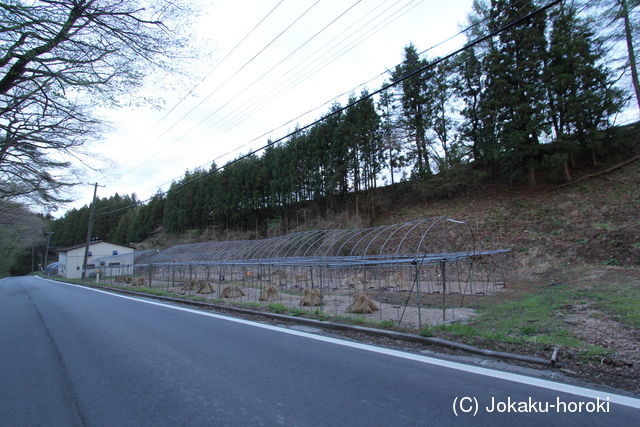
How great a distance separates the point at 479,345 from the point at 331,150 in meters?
21.6

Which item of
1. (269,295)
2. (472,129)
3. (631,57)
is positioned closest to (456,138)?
(472,129)

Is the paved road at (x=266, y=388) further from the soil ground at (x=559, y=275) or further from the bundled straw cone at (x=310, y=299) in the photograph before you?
the bundled straw cone at (x=310, y=299)

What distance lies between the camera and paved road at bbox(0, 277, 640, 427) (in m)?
2.83

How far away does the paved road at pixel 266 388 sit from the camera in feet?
9.29

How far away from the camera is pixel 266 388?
137 inches

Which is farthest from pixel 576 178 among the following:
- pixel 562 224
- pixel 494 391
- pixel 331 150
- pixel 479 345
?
pixel 494 391

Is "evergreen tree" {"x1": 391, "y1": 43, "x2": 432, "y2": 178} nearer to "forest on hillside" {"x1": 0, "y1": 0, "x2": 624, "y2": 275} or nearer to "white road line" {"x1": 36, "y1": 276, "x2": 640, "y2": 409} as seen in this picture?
"forest on hillside" {"x1": 0, "y1": 0, "x2": 624, "y2": 275}

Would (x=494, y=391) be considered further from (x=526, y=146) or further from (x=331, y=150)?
(x=331, y=150)

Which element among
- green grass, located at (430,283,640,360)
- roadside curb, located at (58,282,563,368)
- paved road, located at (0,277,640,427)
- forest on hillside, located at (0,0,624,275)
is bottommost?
paved road, located at (0,277,640,427)

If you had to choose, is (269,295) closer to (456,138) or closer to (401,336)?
(401,336)

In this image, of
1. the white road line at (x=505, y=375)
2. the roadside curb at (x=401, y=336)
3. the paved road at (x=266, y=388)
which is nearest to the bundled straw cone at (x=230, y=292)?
the roadside curb at (x=401, y=336)

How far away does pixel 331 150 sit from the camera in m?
25.1

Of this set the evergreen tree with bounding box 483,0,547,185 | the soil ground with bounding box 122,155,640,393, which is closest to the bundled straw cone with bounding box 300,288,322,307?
the soil ground with bounding box 122,155,640,393

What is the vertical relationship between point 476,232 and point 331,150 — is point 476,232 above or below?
below
